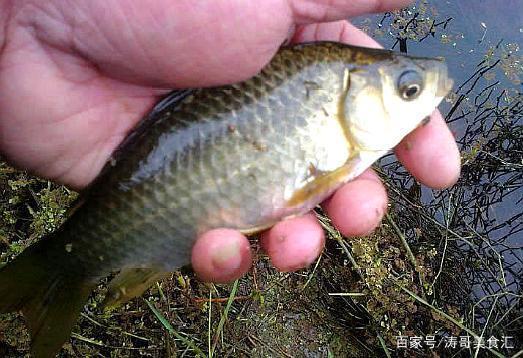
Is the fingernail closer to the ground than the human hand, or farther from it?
closer to the ground

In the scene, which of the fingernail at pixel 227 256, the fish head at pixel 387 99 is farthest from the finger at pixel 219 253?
the fish head at pixel 387 99

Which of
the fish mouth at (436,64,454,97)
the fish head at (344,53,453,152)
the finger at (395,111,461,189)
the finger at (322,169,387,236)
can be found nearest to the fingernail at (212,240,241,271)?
the finger at (322,169,387,236)

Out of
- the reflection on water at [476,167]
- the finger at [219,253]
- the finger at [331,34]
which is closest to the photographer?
the finger at [219,253]

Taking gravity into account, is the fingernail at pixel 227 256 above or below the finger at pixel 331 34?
below

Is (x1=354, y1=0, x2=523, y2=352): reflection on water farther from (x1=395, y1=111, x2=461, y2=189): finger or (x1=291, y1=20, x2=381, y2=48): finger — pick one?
(x1=291, y1=20, x2=381, y2=48): finger

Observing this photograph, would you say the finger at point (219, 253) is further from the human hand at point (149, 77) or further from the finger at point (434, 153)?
the finger at point (434, 153)

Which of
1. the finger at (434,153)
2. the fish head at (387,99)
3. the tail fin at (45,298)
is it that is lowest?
the tail fin at (45,298)

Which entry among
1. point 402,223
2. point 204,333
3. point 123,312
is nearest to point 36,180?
point 123,312
